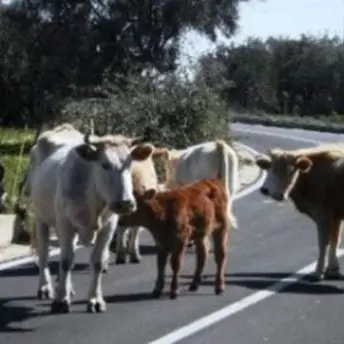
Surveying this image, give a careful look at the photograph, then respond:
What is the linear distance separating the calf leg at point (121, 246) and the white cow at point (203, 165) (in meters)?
Result: 0.16

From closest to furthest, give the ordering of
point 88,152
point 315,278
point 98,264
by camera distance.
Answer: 1. point 88,152
2. point 98,264
3. point 315,278

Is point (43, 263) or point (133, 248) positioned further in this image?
point (133, 248)

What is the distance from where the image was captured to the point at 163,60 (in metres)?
52.2

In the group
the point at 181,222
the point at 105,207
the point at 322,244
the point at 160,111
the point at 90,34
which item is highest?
the point at 90,34

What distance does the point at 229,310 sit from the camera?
39.5ft

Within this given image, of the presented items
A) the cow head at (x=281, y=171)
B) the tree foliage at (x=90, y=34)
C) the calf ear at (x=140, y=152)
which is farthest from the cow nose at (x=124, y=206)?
the tree foliage at (x=90, y=34)

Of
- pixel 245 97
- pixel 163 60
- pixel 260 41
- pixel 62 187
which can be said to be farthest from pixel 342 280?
pixel 260 41

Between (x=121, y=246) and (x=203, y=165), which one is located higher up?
(x=203, y=165)

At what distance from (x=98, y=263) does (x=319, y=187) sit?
3.26 m

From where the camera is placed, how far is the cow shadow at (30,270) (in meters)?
14.2

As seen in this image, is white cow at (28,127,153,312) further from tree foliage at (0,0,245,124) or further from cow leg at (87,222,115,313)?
tree foliage at (0,0,245,124)

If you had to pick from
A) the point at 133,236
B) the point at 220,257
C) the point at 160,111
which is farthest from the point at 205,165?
the point at 160,111

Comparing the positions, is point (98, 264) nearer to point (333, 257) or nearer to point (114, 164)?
point (114, 164)

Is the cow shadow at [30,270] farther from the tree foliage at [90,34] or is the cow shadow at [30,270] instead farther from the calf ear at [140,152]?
the tree foliage at [90,34]
